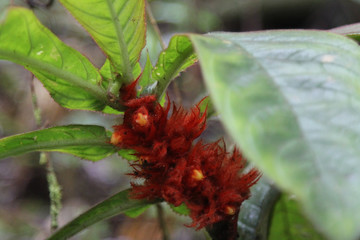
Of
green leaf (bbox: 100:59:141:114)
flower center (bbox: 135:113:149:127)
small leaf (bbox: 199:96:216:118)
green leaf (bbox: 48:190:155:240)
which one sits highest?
green leaf (bbox: 100:59:141:114)

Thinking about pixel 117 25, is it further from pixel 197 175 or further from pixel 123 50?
pixel 197 175

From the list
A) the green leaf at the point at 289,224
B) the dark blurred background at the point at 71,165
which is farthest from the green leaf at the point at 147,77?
the dark blurred background at the point at 71,165

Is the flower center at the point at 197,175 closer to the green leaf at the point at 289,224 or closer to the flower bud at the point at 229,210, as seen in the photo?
the flower bud at the point at 229,210

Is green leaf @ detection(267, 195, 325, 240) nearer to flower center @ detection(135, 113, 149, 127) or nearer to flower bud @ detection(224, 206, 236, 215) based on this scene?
flower bud @ detection(224, 206, 236, 215)

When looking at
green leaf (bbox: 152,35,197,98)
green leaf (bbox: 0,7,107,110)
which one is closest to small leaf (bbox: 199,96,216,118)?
green leaf (bbox: 152,35,197,98)

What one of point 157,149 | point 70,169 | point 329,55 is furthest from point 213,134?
point 329,55

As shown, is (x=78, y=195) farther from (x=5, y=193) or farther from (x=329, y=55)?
(x=329, y=55)

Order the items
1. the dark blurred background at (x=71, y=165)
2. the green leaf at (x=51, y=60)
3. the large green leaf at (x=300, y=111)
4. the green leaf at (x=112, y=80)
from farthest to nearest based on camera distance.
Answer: the dark blurred background at (x=71, y=165), the green leaf at (x=112, y=80), the green leaf at (x=51, y=60), the large green leaf at (x=300, y=111)

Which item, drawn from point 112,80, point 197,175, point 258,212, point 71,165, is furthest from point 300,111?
point 71,165
